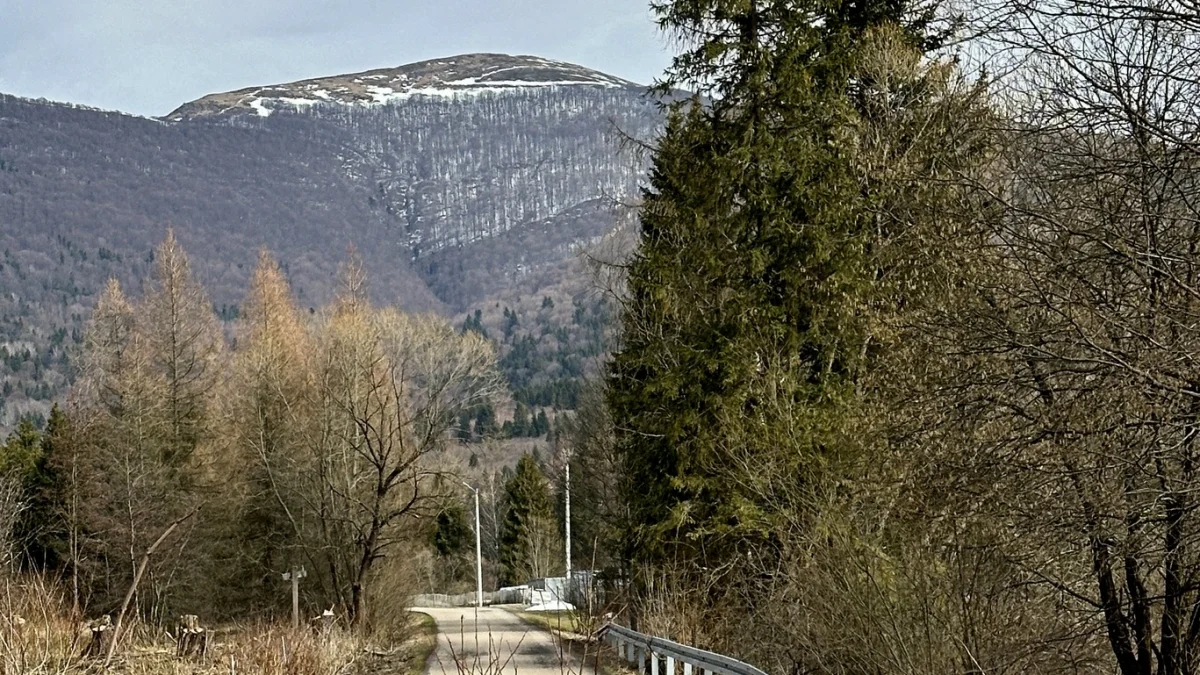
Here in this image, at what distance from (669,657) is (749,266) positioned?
21.9 feet

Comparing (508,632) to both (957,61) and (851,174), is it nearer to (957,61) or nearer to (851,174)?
(851,174)

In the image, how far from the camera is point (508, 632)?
3259cm

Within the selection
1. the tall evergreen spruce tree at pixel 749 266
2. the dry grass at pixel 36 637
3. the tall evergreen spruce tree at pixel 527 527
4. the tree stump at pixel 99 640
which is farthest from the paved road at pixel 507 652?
the tall evergreen spruce tree at pixel 527 527

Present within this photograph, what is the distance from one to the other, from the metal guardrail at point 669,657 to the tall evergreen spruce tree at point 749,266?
149 cm

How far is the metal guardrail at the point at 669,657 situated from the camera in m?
12.9

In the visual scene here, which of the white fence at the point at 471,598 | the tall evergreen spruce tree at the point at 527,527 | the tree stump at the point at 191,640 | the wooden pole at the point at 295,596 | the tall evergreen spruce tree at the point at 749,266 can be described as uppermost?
the tall evergreen spruce tree at the point at 749,266

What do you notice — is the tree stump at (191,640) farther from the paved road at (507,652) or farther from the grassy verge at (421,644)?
the grassy verge at (421,644)

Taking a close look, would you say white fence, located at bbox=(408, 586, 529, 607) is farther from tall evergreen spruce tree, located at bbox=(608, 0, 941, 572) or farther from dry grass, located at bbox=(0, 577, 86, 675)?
dry grass, located at bbox=(0, 577, 86, 675)

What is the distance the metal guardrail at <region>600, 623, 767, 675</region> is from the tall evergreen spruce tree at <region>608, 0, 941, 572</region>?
4.89 feet

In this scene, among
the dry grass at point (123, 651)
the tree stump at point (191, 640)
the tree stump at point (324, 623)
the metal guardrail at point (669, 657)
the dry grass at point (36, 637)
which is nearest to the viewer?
the dry grass at point (36, 637)

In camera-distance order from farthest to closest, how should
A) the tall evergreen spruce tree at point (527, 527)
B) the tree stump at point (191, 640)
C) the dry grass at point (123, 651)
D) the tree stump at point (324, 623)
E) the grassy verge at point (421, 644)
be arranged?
the tall evergreen spruce tree at point (527, 527) → the grassy verge at point (421, 644) → the tree stump at point (324, 623) → the tree stump at point (191, 640) → the dry grass at point (123, 651)

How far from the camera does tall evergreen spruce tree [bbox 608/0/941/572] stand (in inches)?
754

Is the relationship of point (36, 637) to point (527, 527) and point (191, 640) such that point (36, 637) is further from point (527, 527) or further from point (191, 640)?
point (527, 527)

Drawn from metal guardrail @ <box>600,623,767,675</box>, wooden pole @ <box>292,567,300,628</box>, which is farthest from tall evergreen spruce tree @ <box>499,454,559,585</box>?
metal guardrail @ <box>600,623,767,675</box>
